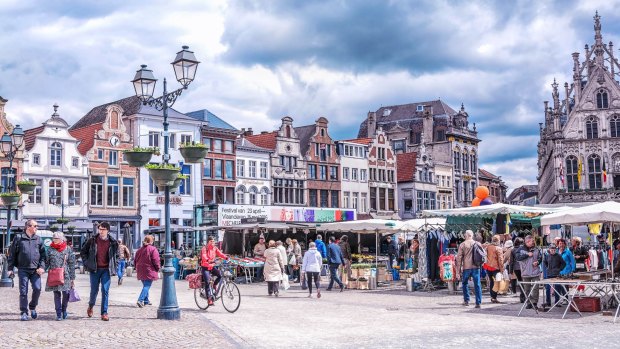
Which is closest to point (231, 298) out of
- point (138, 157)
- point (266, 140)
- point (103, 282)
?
point (103, 282)

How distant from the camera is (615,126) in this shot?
7025 centimetres

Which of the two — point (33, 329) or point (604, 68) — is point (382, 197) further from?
point (33, 329)

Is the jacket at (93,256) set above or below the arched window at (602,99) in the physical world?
below

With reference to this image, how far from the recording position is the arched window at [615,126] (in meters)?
70.1

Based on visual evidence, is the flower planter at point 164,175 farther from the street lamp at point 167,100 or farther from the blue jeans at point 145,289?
the blue jeans at point 145,289

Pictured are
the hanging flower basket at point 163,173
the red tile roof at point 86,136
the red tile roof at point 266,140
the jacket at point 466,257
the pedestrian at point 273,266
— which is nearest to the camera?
the hanging flower basket at point 163,173

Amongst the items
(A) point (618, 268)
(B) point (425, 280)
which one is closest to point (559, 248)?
(A) point (618, 268)

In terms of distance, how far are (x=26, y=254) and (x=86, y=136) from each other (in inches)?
1555

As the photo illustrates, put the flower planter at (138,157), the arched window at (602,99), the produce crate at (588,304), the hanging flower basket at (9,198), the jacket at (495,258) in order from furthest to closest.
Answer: the arched window at (602,99)
the hanging flower basket at (9,198)
the jacket at (495,258)
the produce crate at (588,304)
the flower planter at (138,157)

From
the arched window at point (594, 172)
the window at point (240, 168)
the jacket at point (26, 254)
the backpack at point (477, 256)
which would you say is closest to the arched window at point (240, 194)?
the window at point (240, 168)

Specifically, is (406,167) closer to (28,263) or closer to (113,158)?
(113,158)

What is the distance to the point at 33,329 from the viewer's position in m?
12.5

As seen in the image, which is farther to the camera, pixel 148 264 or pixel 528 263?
pixel 528 263

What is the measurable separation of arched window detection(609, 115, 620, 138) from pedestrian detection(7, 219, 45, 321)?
214 ft
